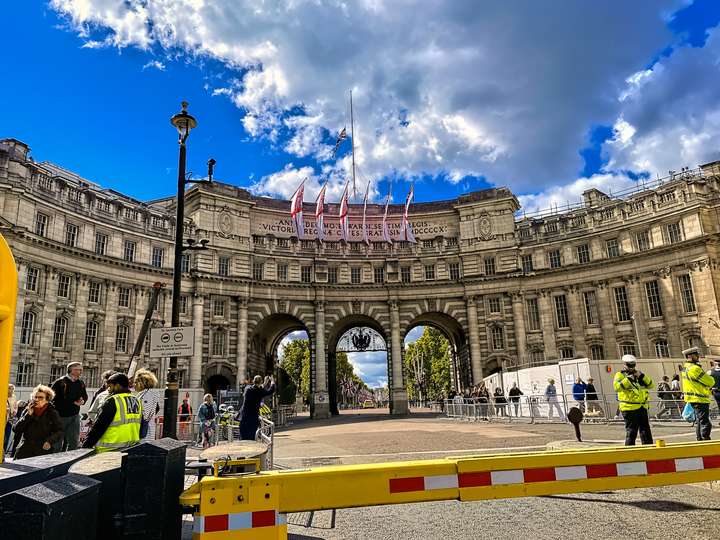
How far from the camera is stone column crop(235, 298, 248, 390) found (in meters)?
36.6

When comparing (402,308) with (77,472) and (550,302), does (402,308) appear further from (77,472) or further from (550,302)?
(77,472)

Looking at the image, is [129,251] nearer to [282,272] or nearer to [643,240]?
[282,272]

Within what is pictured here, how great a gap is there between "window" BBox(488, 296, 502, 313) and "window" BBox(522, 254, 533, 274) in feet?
10.3

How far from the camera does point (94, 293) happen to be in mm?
32344

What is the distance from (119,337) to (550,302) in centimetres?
3120

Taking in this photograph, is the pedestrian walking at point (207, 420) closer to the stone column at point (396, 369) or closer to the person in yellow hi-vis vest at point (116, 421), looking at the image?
the person in yellow hi-vis vest at point (116, 421)

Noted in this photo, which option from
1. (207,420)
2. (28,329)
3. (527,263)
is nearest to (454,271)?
(527,263)

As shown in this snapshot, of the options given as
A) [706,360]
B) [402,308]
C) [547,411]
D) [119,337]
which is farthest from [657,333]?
[119,337]

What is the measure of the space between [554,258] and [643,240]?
6.25 metres

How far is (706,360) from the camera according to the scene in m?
28.5

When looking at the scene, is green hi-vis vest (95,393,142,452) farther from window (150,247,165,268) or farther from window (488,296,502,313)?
window (488,296,502,313)

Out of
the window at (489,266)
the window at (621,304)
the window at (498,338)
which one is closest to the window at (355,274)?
the window at (489,266)

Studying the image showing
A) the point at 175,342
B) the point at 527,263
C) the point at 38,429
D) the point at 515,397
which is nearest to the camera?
the point at 38,429

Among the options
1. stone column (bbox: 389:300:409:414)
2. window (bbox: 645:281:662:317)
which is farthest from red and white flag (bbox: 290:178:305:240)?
window (bbox: 645:281:662:317)
